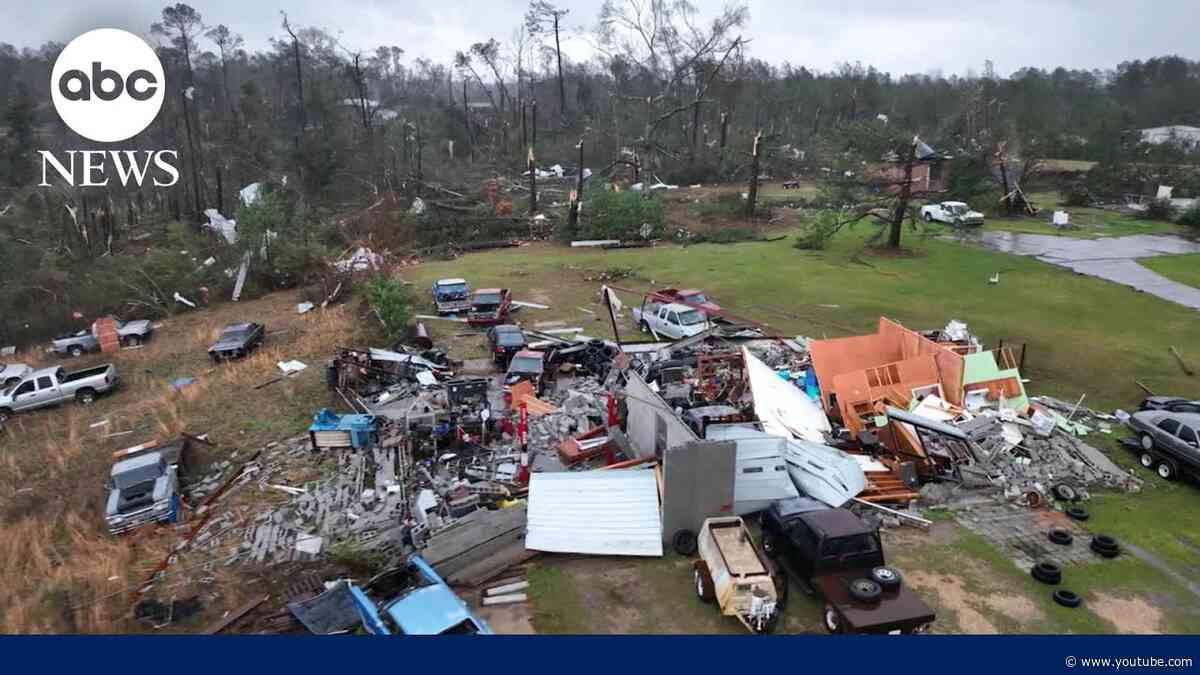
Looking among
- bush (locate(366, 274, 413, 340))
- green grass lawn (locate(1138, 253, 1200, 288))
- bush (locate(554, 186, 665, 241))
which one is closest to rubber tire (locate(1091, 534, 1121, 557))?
bush (locate(366, 274, 413, 340))

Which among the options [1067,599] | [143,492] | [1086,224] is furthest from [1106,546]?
[1086,224]

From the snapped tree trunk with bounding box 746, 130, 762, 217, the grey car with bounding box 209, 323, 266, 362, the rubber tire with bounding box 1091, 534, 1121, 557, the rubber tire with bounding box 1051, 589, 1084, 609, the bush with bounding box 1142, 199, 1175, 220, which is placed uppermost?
the snapped tree trunk with bounding box 746, 130, 762, 217

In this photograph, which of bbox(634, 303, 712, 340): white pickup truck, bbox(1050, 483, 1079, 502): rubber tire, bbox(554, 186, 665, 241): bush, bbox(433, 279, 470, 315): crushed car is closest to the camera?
bbox(1050, 483, 1079, 502): rubber tire

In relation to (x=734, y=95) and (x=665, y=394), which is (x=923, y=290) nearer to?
(x=665, y=394)

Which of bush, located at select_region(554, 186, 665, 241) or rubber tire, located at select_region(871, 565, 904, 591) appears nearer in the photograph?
rubber tire, located at select_region(871, 565, 904, 591)

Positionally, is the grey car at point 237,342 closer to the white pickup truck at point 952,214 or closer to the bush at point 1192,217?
the white pickup truck at point 952,214

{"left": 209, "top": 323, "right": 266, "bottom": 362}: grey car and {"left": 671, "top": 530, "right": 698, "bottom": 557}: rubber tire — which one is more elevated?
{"left": 209, "top": 323, "right": 266, "bottom": 362}: grey car

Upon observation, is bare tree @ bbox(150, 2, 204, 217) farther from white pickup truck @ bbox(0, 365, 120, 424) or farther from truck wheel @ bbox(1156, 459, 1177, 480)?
truck wheel @ bbox(1156, 459, 1177, 480)
